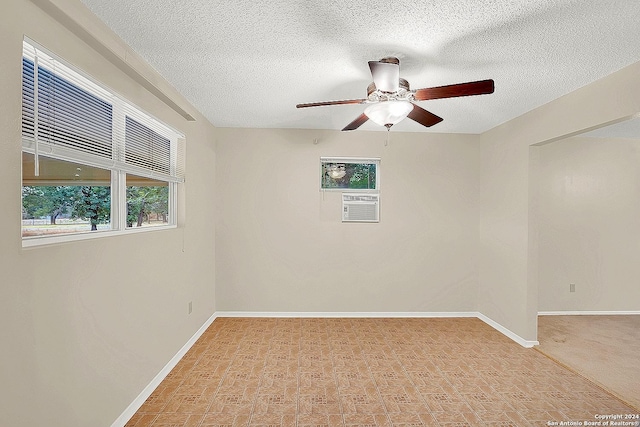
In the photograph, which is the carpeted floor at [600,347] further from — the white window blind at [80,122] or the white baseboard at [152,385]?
the white window blind at [80,122]

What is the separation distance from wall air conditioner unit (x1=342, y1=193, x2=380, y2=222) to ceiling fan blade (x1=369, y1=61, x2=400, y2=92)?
229 cm

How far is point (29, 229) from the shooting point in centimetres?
150

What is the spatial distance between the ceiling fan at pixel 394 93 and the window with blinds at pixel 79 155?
4.20 ft

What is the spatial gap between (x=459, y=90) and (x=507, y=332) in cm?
312

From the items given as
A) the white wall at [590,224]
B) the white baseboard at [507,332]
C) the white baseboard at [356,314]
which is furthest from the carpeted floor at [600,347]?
the white baseboard at [356,314]

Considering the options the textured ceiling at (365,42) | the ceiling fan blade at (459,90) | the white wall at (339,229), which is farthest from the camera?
the white wall at (339,229)

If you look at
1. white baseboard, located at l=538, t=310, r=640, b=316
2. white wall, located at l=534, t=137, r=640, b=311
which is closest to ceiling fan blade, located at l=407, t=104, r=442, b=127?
white wall, located at l=534, t=137, r=640, b=311

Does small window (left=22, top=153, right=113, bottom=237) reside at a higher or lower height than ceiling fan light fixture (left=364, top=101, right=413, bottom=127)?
lower

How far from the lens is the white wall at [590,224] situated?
4.48m

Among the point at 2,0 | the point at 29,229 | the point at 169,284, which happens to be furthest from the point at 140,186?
the point at 2,0

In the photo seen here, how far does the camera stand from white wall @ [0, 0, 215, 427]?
4.27 feet

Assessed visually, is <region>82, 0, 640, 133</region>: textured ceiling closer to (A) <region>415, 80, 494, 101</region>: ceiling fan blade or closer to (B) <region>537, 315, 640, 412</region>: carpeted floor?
(A) <region>415, 80, 494, 101</region>: ceiling fan blade

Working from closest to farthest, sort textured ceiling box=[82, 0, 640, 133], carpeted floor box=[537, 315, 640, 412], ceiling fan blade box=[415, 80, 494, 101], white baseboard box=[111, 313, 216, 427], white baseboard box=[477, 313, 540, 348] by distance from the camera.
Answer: textured ceiling box=[82, 0, 640, 133], ceiling fan blade box=[415, 80, 494, 101], white baseboard box=[111, 313, 216, 427], carpeted floor box=[537, 315, 640, 412], white baseboard box=[477, 313, 540, 348]

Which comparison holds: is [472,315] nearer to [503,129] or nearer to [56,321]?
[503,129]
